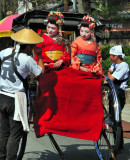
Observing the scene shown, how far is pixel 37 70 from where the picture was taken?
160 inches

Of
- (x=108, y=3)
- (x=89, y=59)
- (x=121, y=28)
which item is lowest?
(x=121, y=28)

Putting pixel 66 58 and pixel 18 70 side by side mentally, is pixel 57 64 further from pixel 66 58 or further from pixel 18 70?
Answer: pixel 18 70

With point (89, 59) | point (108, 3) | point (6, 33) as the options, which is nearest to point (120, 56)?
point (89, 59)

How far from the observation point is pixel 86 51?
4.99m

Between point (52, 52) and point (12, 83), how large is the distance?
102 centimetres

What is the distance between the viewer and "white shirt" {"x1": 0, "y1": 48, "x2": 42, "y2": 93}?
158 inches

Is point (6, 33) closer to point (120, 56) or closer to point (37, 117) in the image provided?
point (120, 56)

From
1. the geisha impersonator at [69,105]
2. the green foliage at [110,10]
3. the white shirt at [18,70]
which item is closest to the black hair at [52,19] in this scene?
the geisha impersonator at [69,105]

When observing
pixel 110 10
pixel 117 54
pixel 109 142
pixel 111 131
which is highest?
pixel 117 54

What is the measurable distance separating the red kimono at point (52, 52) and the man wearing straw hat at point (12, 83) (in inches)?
25.8

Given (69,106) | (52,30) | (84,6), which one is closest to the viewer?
(69,106)

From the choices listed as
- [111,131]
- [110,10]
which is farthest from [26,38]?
[110,10]

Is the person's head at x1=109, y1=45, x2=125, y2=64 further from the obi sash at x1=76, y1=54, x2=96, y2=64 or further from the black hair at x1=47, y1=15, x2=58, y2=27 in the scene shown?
the black hair at x1=47, y1=15, x2=58, y2=27

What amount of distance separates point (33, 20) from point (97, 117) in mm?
2052
